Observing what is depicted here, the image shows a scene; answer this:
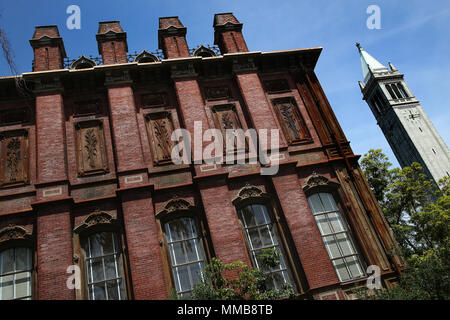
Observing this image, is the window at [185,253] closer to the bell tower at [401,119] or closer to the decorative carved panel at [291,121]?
the decorative carved panel at [291,121]

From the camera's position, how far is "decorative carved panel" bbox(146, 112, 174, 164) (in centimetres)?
1179

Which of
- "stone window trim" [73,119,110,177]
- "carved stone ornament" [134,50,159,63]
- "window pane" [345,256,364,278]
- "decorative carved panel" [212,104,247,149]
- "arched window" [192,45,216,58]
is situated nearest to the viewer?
"window pane" [345,256,364,278]

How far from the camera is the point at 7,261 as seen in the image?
968 centimetres

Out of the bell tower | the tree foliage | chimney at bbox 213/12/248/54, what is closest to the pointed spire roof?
the bell tower

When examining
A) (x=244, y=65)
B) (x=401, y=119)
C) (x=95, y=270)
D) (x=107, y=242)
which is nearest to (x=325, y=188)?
(x=244, y=65)

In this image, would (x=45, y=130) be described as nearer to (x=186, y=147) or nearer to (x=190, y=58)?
(x=186, y=147)

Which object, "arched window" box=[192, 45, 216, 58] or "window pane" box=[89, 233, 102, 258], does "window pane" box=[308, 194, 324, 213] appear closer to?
"window pane" box=[89, 233, 102, 258]

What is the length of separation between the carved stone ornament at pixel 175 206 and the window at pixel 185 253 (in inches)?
14.7

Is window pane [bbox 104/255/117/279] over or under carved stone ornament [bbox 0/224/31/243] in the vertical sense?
under

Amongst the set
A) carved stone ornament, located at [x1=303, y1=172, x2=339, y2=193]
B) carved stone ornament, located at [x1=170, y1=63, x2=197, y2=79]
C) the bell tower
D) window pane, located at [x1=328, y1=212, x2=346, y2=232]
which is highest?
the bell tower

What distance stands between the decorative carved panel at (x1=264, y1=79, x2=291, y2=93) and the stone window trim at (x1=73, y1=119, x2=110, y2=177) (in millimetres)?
7298
